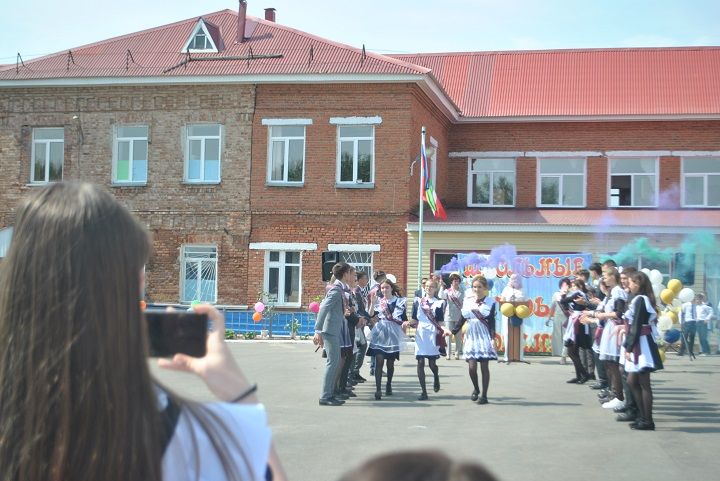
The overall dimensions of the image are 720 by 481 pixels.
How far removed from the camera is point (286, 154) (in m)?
29.6

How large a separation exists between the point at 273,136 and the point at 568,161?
10329 mm

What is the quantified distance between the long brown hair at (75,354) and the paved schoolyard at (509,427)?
16.2 ft

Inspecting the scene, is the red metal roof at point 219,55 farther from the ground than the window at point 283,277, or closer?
farther from the ground

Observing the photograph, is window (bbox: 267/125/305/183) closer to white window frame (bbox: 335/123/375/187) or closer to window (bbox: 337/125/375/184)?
white window frame (bbox: 335/123/375/187)

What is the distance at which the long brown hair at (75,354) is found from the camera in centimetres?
195

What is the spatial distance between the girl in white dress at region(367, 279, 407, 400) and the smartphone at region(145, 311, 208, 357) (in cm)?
1284

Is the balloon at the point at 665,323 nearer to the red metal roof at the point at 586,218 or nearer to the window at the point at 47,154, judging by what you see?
the red metal roof at the point at 586,218

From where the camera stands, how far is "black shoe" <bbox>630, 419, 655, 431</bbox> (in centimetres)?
1182

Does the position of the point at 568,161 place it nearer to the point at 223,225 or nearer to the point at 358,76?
the point at 358,76

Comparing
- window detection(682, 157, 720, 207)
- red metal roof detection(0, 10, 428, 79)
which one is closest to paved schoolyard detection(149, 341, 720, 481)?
red metal roof detection(0, 10, 428, 79)

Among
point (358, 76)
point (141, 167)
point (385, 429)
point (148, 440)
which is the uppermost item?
point (358, 76)

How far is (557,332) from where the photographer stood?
22625mm

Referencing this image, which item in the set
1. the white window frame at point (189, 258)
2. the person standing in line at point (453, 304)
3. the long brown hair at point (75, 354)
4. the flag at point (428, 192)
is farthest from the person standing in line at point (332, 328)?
the white window frame at point (189, 258)

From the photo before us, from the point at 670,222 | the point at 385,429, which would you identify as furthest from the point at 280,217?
the point at 385,429
